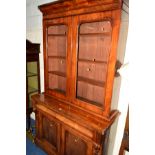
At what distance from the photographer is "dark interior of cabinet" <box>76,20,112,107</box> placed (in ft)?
5.42

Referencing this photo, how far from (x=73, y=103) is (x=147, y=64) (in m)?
1.41

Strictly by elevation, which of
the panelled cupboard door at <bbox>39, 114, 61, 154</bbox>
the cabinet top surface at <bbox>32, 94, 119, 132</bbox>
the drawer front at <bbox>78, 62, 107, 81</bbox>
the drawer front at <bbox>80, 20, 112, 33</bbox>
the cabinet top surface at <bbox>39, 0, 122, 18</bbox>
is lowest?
the panelled cupboard door at <bbox>39, 114, 61, 154</bbox>

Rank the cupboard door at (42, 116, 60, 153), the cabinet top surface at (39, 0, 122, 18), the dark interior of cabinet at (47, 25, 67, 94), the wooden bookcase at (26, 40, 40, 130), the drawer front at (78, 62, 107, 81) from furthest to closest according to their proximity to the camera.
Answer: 1. the wooden bookcase at (26, 40, 40, 130)
2. the dark interior of cabinet at (47, 25, 67, 94)
3. the cupboard door at (42, 116, 60, 153)
4. the drawer front at (78, 62, 107, 81)
5. the cabinet top surface at (39, 0, 122, 18)

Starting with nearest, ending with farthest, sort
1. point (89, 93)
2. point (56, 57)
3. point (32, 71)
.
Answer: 1. point (89, 93)
2. point (56, 57)
3. point (32, 71)

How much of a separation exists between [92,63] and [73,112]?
2.12ft

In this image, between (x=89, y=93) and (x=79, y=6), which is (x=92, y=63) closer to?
(x=89, y=93)

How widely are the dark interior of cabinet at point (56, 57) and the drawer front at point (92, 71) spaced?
0.28 meters

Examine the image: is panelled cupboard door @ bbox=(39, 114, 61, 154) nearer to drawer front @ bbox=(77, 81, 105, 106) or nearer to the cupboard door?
the cupboard door

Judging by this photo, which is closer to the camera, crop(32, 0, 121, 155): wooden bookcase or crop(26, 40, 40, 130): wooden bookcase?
crop(32, 0, 121, 155): wooden bookcase

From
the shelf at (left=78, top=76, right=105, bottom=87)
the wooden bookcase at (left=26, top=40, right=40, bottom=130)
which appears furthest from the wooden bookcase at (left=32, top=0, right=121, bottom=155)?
the wooden bookcase at (left=26, top=40, right=40, bottom=130)

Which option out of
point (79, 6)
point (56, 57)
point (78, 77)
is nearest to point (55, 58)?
point (56, 57)

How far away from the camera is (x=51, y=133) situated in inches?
80.0

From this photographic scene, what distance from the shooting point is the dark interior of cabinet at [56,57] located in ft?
6.61
